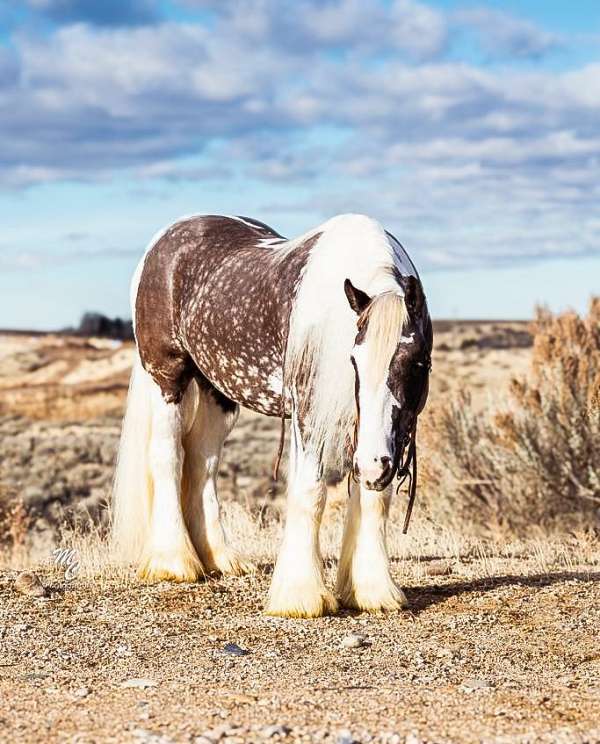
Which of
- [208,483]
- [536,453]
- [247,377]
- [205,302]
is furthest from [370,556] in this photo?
[536,453]

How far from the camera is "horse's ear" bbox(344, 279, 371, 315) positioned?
5891 millimetres

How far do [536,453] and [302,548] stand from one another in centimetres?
646

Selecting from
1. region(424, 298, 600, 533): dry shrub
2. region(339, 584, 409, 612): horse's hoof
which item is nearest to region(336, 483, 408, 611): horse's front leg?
region(339, 584, 409, 612): horse's hoof

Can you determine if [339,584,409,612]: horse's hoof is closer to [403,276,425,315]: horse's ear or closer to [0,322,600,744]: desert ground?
[0,322,600,744]: desert ground

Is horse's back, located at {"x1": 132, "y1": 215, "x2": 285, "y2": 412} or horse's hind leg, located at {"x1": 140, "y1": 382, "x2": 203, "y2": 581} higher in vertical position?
horse's back, located at {"x1": 132, "y1": 215, "x2": 285, "y2": 412}

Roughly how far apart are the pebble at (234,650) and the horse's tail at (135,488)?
84.6 inches

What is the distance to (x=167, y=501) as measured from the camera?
786 cm

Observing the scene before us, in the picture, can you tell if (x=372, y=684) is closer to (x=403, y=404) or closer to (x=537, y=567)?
(x=403, y=404)

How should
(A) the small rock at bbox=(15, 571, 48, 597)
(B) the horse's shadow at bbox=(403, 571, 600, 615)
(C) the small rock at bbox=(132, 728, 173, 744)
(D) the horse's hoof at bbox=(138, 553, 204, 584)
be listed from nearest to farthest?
(C) the small rock at bbox=(132, 728, 173, 744), (B) the horse's shadow at bbox=(403, 571, 600, 615), (A) the small rock at bbox=(15, 571, 48, 597), (D) the horse's hoof at bbox=(138, 553, 204, 584)

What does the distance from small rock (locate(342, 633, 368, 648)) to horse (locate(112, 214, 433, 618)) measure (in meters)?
0.45

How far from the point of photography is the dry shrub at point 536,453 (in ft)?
40.3

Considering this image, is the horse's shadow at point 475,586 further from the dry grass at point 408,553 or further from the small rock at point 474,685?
the small rock at point 474,685

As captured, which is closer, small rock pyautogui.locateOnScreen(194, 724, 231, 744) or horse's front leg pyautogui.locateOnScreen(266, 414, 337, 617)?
small rock pyautogui.locateOnScreen(194, 724, 231, 744)

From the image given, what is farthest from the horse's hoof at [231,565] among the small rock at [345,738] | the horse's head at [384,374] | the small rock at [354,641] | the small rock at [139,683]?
the small rock at [345,738]
